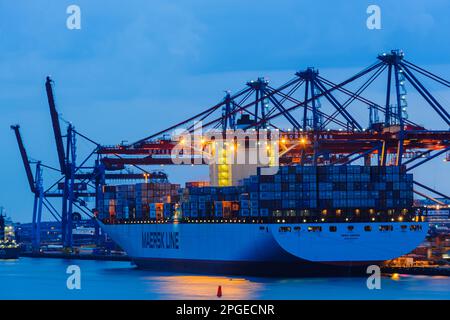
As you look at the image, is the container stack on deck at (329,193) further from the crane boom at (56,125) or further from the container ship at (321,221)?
the crane boom at (56,125)

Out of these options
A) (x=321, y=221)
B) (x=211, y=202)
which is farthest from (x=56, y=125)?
(x=321, y=221)

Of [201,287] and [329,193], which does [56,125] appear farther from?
[201,287]

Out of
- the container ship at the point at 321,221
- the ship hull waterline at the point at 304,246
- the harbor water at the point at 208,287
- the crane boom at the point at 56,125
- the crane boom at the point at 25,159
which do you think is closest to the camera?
the harbor water at the point at 208,287

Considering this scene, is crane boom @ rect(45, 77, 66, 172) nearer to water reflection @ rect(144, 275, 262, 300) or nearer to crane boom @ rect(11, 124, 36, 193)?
crane boom @ rect(11, 124, 36, 193)

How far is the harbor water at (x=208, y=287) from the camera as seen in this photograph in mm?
63312

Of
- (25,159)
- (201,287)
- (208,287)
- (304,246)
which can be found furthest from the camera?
(25,159)

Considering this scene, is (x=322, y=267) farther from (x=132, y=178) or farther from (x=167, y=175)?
(x=132, y=178)

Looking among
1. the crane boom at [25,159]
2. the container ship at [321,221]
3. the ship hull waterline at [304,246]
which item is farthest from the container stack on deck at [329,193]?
the crane boom at [25,159]

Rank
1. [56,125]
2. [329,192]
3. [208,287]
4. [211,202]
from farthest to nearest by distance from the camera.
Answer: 1. [56,125]
2. [211,202]
3. [329,192]
4. [208,287]

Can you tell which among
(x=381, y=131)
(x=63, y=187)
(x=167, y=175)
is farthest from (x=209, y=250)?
(x=63, y=187)

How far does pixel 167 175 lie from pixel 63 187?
2348cm

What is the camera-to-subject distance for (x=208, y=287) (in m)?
68.5

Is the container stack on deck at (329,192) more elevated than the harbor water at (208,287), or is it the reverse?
the container stack on deck at (329,192)

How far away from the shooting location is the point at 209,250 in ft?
259
